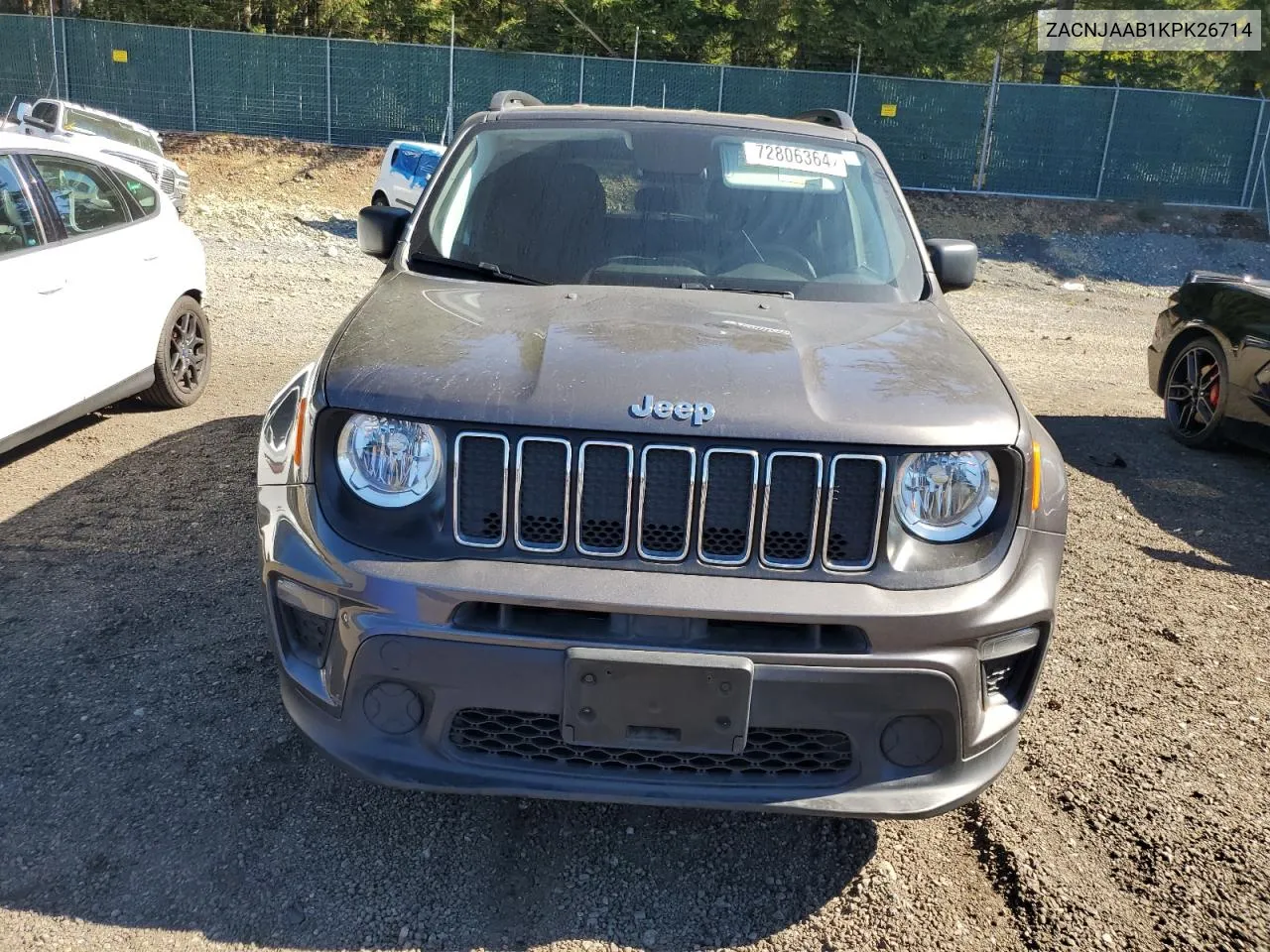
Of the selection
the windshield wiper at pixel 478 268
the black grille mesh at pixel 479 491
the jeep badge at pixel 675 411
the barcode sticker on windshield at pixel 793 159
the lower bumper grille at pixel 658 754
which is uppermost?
the barcode sticker on windshield at pixel 793 159

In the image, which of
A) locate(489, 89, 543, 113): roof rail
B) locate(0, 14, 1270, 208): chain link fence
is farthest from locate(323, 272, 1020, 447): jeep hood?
locate(0, 14, 1270, 208): chain link fence

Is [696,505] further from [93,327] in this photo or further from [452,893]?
[93,327]

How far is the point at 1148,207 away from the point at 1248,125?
110 inches

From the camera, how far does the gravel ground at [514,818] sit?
9.25 feet

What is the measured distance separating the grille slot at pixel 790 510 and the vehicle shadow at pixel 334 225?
681 inches

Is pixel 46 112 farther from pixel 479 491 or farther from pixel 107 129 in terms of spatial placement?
pixel 479 491

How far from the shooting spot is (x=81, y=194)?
6.30 metres

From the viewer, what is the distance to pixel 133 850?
2.99m

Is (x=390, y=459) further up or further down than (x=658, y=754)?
further up

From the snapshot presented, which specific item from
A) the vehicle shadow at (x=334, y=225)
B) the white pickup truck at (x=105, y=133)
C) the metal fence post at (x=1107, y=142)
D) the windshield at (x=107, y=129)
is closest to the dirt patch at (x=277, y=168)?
the vehicle shadow at (x=334, y=225)

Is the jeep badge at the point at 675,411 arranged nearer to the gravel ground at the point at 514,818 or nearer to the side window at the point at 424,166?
the gravel ground at the point at 514,818

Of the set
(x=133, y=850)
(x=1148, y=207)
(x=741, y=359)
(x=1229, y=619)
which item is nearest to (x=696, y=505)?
(x=741, y=359)

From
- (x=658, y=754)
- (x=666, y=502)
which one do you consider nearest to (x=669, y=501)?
(x=666, y=502)

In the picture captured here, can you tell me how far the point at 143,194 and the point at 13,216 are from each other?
1.49 metres
